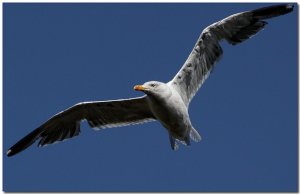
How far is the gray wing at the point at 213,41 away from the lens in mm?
11102

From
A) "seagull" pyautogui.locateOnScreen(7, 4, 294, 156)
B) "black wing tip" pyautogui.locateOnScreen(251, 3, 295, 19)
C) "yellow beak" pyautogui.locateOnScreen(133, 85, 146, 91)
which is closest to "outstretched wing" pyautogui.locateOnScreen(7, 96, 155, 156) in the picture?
"seagull" pyautogui.locateOnScreen(7, 4, 294, 156)

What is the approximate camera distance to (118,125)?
11742mm

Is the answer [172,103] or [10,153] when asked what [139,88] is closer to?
[172,103]

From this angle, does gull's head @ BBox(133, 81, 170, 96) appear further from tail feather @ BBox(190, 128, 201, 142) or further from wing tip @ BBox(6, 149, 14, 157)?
wing tip @ BBox(6, 149, 14, 157)

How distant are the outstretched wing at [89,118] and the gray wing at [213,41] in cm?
72

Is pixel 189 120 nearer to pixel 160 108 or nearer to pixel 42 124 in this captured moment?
pixel 160 108

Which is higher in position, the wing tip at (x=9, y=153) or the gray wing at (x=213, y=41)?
the gray wing at (x=213, y=41)

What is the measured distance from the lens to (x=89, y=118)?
11781 millimetres

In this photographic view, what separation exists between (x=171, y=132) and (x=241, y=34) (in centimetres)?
209

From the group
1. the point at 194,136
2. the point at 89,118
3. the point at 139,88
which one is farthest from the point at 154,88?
the point at 89,118

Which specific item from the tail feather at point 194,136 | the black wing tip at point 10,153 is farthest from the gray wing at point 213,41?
the black wing tip at point 10,153

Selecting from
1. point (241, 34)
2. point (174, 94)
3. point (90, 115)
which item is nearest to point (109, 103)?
point (90, 115)

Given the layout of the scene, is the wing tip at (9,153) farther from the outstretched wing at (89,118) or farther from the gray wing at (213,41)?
the gray wing at (213,41)

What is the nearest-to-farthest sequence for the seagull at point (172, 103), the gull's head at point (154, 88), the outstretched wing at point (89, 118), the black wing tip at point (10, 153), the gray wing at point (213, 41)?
the gull's head at point (154, 88), the seagull at point (172, 103), the gray wing at point (213, 41), the outstretched wing at point (89, 118), the black wing tip at point (10, 153)
